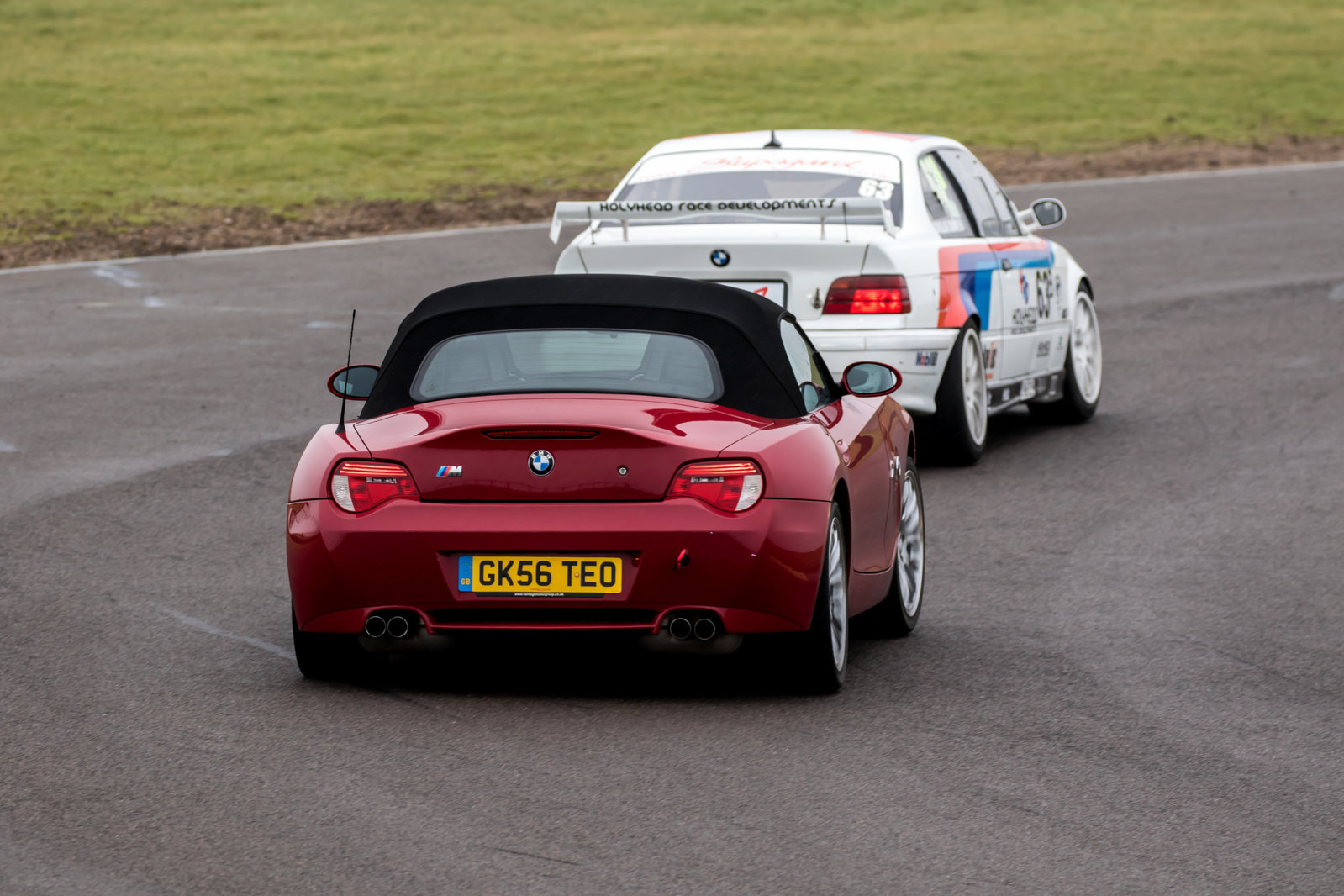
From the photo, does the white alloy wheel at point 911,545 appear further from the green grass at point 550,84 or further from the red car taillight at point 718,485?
the green grass at point 550,84

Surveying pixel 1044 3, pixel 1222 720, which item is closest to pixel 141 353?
pixel 1222 720

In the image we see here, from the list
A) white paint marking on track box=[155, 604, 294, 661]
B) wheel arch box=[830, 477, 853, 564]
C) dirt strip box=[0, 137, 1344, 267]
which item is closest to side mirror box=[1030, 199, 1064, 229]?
→ wheel arch box=[830, 477, 853, 564]

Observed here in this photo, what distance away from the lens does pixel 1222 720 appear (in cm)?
648

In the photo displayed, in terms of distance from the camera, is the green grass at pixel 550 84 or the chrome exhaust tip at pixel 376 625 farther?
the green grass at pixel 550 84

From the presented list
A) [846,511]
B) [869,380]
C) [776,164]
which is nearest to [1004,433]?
[776,164]

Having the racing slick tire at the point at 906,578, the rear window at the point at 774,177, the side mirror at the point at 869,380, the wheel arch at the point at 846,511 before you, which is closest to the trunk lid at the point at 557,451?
the wheel arch at the point at 846,511

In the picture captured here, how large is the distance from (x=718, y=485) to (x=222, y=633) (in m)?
2.19

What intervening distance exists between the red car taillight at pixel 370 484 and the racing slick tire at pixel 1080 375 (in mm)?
7498

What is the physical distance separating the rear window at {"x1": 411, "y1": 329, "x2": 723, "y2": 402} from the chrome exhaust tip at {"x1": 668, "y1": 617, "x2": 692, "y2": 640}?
71 cm

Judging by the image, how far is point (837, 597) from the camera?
22.4 ft

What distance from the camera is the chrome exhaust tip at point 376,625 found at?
6.47 meters

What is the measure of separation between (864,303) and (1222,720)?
4.82 m

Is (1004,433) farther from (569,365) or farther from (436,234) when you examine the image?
(436,234)

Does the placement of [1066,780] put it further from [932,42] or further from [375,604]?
[932,42]
